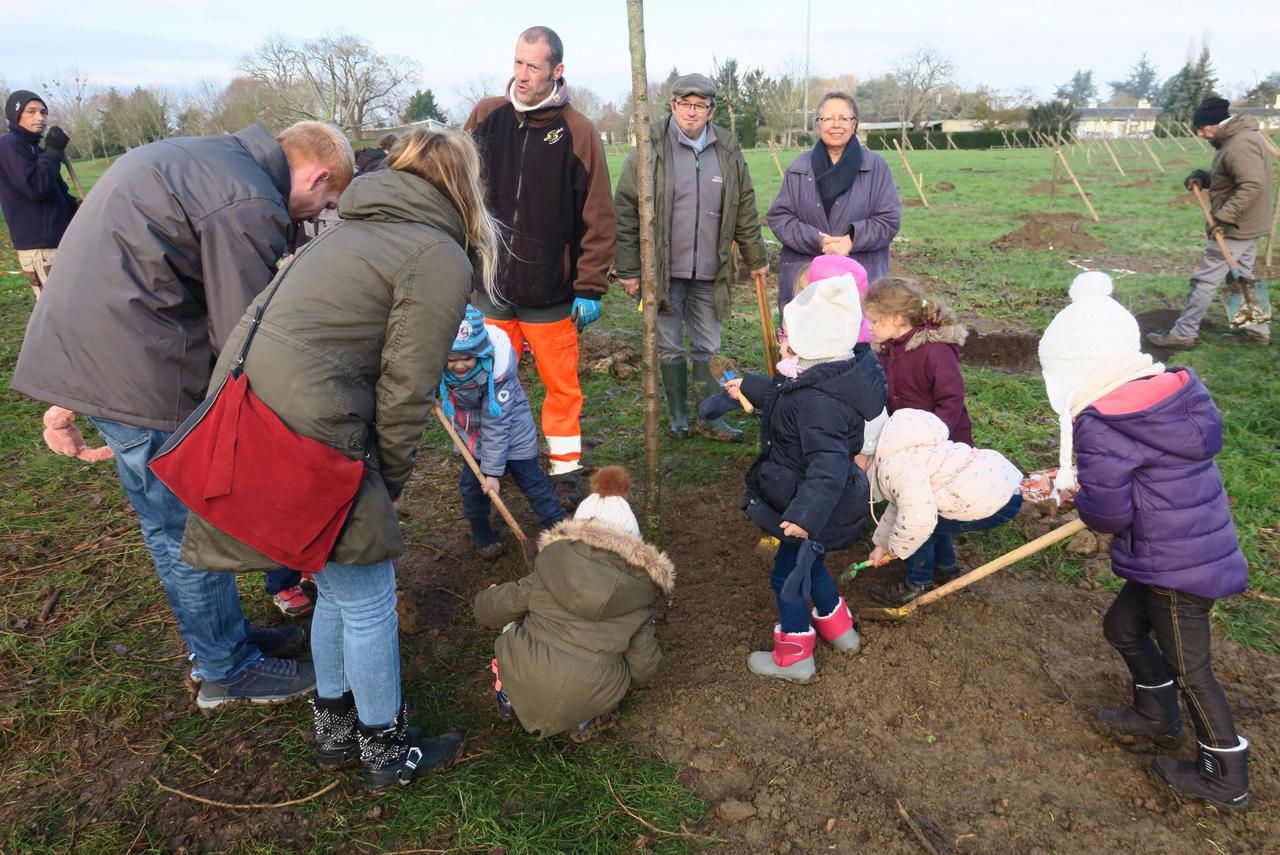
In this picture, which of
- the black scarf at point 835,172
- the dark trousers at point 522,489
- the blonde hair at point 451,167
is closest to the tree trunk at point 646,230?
the dark trousers at point 522,489

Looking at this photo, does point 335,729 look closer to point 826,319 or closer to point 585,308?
point 826,319

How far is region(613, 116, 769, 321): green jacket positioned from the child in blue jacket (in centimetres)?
147

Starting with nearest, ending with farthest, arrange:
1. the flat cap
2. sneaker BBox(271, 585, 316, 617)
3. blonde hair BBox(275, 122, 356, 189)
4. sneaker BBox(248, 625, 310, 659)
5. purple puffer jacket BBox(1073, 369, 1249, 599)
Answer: purple puffer jacket BBox(1073, 369, 1249, 599), blonde hair BBox(275, 122, 356, 189), sneaker BBox(248, 625, 310, 659), sneaker BBox(271, 585, 316, 617), the flat cap

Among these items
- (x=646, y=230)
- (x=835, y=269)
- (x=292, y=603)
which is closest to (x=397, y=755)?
(x=292, y=603)

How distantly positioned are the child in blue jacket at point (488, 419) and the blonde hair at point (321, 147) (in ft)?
2.99

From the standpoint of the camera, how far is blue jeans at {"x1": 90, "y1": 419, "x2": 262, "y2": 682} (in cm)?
254

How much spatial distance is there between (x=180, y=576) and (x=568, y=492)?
2314 millimetres

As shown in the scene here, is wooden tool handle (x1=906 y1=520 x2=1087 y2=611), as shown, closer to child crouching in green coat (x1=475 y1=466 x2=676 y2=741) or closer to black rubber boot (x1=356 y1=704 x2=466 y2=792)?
child crouching in green coat (x1=475 y1=466 x2=676 y2=741)

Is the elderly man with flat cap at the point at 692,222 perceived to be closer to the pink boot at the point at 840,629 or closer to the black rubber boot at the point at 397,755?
the pink boot at the point at 840,629

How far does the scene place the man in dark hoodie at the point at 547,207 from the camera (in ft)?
13.4

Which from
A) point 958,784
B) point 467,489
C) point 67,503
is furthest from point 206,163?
point 67,503

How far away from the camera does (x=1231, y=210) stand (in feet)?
22.7

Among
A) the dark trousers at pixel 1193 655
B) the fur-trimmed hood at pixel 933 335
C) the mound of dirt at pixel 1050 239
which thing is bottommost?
the mound of dirt at pixel 1050 239

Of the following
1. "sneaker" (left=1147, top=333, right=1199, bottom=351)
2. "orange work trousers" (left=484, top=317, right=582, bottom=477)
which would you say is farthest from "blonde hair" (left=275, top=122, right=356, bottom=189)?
"sneaker" (left=1147, top=333, right=1199, bottom=351)
